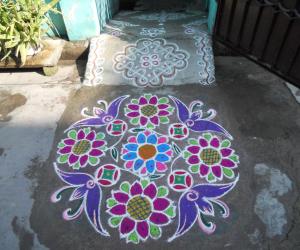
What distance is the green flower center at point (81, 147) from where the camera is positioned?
92.6 inches

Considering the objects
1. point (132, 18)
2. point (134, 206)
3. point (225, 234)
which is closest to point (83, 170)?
point (134, 206)

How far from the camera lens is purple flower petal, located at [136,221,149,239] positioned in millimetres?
1856

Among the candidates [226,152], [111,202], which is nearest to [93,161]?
[111,202]

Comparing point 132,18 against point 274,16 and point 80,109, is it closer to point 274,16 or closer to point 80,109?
point 80,109

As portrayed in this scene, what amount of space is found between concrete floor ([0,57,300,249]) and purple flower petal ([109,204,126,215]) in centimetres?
8

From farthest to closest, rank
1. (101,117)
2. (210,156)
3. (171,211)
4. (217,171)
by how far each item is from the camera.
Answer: (101,117)
(210,156)
(217,171)
(171,211)

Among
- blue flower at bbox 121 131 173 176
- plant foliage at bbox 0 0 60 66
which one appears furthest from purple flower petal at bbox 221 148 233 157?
plant foliage at bbox 0 0 60 66

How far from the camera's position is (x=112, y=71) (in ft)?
9.80

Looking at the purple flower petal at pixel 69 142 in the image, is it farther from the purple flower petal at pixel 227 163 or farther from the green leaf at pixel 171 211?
the purple flower petal at pixel 227 163

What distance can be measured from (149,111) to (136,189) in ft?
2.72

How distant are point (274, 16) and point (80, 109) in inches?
70.7

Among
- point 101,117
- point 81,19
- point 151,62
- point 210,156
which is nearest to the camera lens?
point 210,156

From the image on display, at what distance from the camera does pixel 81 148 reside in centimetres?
238

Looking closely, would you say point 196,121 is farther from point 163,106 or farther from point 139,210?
point 139,210
